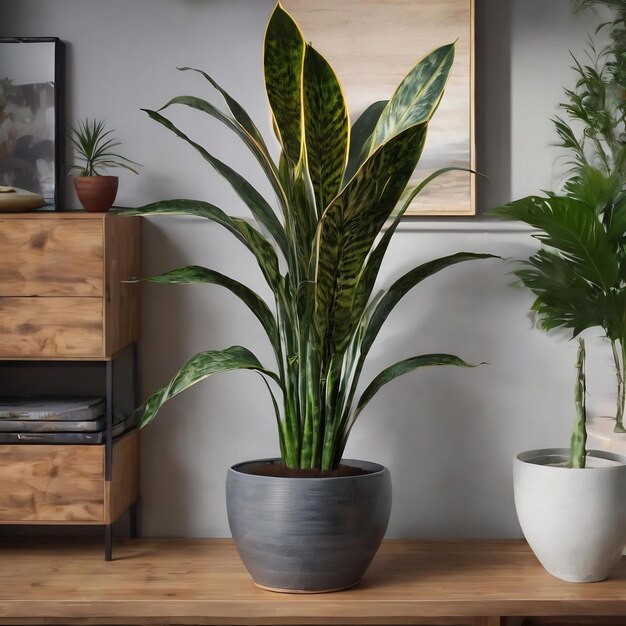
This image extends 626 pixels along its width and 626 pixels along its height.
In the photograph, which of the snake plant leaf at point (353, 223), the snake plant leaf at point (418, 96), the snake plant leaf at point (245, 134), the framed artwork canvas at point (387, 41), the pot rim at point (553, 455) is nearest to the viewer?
the snake plant leaf at point (353, 223)

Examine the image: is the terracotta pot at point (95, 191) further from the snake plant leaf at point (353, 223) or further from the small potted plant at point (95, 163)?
the snake plant leaf at point (353, 223)

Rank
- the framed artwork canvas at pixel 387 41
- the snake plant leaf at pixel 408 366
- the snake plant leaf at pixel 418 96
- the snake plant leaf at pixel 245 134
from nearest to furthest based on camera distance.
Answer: the snake plant leaf at pixel 418 96 → the snake plant leaf at pixel 245 134 → the snake plant leaf at pixel 408 366 → the framed artwork canvas at pixel 387 41

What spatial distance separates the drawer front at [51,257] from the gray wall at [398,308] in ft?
1.19

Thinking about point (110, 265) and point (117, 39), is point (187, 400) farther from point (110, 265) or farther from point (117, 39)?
point (117, 39)

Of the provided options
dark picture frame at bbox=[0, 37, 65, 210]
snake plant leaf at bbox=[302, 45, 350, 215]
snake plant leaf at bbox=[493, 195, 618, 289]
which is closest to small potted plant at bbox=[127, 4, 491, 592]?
snake plant leaf at bbox=[302, 45, 350, 215]

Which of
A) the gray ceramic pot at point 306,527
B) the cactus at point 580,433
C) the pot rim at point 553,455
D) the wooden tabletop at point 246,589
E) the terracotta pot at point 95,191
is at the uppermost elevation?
the terracotta pot at point 95,191

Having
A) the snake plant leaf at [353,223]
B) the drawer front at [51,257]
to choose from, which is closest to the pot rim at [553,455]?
the snake plant leaf at [353,223]

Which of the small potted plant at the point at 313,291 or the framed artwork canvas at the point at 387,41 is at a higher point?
the framed artwork canvas at the point at 387,41

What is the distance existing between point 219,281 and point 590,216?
97cm

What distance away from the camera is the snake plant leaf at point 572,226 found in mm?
2227

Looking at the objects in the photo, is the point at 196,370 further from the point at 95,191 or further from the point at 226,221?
the point at 95,191

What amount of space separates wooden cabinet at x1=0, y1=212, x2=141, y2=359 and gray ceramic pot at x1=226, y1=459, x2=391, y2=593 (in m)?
0.56

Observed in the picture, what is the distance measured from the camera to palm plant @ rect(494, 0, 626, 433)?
224 centimetres

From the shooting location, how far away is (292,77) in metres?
2.06
